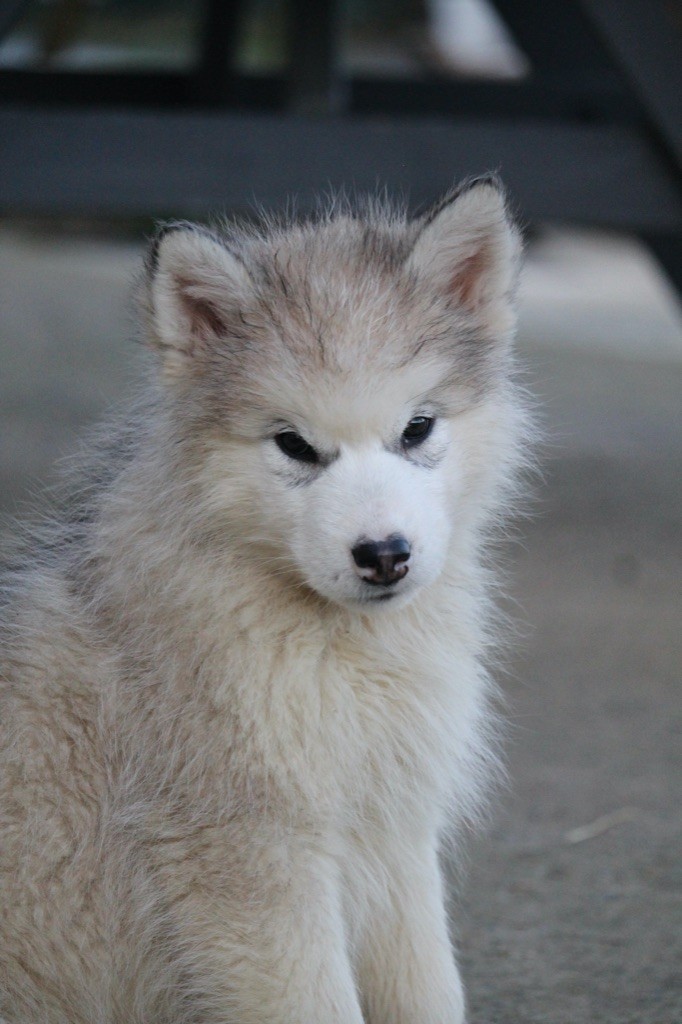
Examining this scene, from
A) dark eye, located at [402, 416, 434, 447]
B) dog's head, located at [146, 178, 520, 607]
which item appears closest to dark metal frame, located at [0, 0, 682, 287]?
dog's head, located at [146, 178, 520, 607]

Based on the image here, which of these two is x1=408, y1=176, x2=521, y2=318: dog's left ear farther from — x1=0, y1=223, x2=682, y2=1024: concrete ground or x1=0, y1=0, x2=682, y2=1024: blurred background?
x1=0, y1=223, x2=682, y2=1024: concrete ground

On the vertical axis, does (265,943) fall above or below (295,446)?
below

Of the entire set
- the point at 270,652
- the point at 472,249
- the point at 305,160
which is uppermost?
the point at 305,160

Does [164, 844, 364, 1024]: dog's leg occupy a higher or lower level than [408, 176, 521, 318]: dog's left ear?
lower

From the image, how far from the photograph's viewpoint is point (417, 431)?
9.61 feet

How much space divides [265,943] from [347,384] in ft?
3.82

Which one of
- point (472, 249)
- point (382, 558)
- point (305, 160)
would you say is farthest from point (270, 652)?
point (305, 160)

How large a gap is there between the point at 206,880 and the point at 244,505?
0.80 metres

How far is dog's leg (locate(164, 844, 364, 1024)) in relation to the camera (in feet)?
8.86

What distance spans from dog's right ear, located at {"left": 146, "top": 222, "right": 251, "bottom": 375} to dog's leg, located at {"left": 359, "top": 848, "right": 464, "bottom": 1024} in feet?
4.24

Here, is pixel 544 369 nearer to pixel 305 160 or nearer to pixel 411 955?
pixel 305 160

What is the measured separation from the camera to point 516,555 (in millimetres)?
7027

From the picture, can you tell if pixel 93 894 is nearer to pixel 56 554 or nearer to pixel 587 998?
pixel 56 554

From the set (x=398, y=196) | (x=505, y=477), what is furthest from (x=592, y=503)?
(x=505, y=477)
